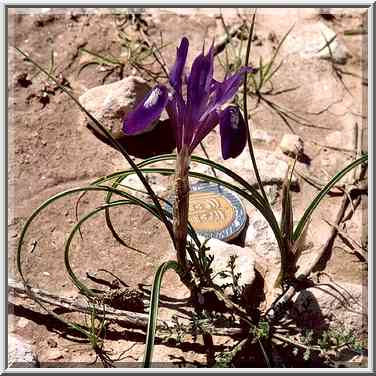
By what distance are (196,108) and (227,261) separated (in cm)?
86

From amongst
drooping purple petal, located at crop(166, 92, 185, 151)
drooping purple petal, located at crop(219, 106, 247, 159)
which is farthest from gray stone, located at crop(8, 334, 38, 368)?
drooping purple petal, located at crop(219, 106, 247, 159)

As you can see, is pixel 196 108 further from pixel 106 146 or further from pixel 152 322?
pixel 106 146

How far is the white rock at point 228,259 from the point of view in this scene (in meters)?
2.77

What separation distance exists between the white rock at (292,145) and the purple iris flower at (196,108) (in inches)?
51.8

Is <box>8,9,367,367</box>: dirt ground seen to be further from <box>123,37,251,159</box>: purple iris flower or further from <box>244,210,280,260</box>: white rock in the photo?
<box>123,37,251,159</box>: purple iris flower

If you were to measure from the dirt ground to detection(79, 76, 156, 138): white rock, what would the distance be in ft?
0.41

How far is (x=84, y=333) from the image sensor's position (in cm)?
262

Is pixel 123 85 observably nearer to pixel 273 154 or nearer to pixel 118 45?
pixel 118 45

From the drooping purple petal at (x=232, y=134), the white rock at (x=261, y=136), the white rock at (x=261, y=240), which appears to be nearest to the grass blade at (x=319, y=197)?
the white rock at (x=261, y=240)

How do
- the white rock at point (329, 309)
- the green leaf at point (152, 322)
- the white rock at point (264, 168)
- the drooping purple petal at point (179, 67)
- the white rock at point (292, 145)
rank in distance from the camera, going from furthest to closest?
the white rock at point (292, 145), the white rock at point (264, 168), the white rock at point (329, 309), the drooping purple petal at point (179, 67), the green leaf at point (152, 322)

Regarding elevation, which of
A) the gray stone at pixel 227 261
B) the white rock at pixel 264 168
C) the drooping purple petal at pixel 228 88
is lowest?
the gray stone at pixel 227 261

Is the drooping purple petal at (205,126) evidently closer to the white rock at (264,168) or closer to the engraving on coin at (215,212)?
the engraving on coin at (215,212)

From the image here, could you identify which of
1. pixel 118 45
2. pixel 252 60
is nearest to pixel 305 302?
pixel 252 60

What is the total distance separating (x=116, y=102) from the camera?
3385mm
